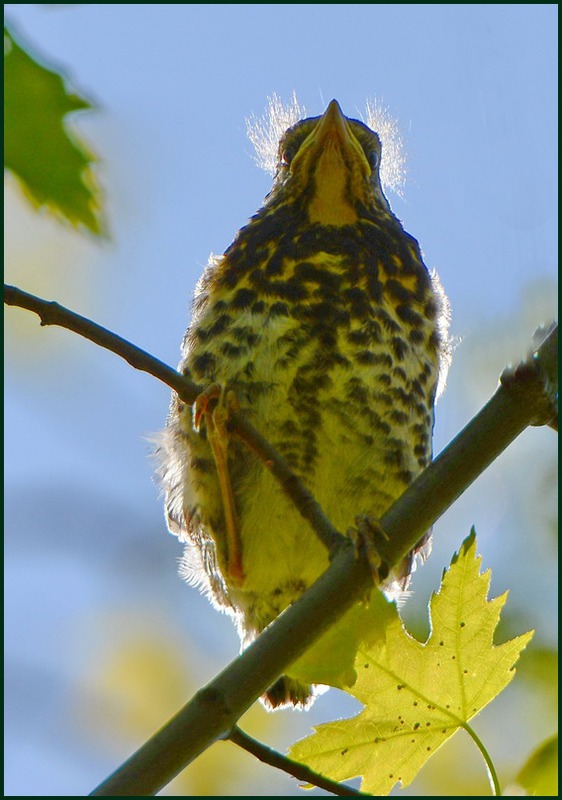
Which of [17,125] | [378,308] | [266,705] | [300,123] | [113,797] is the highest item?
[300,123]

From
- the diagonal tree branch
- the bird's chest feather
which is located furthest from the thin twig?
the bird's chest feather

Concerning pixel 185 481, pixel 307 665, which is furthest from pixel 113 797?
pixel 185 481

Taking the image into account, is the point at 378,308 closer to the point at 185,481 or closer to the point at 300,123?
the point at 185,481

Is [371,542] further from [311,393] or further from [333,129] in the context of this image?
[333,129]

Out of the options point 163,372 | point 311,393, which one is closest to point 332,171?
point 311,393

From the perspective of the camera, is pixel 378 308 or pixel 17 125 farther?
pixel 378 308

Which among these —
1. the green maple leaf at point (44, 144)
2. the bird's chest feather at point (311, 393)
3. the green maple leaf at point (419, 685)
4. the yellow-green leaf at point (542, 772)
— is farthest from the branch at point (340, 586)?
the bird's chest feather at point (311, 393)

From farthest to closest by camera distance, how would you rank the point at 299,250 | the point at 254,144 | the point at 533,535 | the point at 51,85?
the point at 254,144
the point at 533,535
the point at 299,250
the point at 51,85
